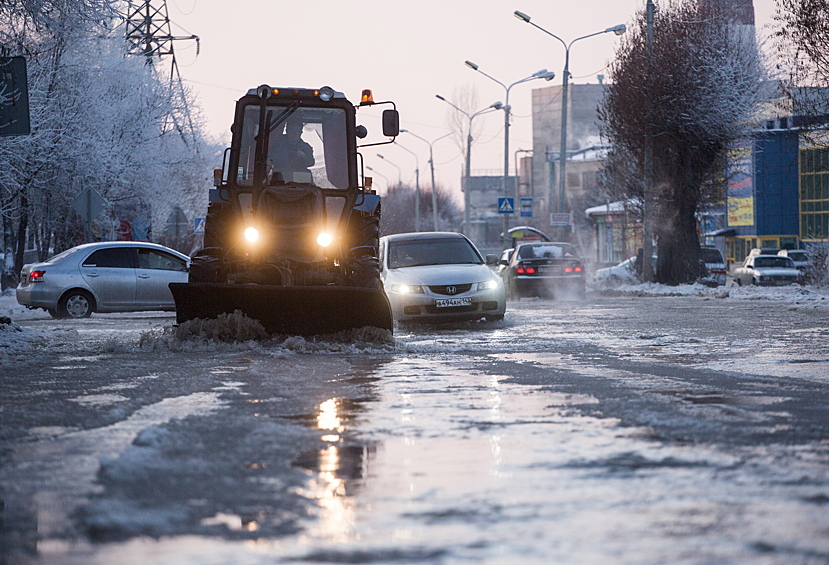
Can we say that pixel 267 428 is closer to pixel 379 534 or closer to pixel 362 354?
pixel 379 534

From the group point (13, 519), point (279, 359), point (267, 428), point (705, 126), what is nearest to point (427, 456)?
point (267, 428)

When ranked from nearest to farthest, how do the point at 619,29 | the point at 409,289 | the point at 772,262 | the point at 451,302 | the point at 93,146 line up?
the point at 451,302 → the point at 409,289 → the point at 93,146 → the point at 619,29 → the point at 772,262

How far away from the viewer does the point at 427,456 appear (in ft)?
18.8

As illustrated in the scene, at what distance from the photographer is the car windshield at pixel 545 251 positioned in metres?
28.8

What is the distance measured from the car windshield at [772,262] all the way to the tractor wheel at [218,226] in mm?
29428

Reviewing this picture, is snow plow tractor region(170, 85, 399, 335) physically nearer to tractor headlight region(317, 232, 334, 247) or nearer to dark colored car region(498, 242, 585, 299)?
tractor headlight region(317, 232, 334, 247)

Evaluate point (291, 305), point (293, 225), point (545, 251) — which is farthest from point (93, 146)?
point (291, 305)

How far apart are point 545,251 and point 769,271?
13.1 m

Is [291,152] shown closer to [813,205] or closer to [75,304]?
[75,304]

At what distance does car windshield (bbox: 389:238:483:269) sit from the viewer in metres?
18.9

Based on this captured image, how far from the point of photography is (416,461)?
5.59 m

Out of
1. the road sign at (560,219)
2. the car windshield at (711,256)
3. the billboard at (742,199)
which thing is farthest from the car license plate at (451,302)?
the billboard at (742,199)

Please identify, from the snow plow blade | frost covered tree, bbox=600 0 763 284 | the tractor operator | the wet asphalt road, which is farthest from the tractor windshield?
frost covered tree, bbox=600 0 763 284

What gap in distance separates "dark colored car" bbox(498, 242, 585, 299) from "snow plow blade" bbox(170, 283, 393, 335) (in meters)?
15.8
